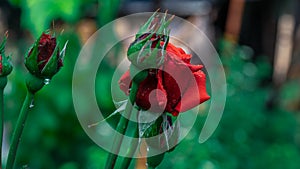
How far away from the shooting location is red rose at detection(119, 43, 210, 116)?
0.51 m

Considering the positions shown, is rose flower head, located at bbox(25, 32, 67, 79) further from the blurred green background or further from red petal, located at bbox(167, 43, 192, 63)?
the blurred green background

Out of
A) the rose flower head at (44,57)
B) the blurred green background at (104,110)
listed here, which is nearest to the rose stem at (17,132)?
the rose flower head at (44,57)

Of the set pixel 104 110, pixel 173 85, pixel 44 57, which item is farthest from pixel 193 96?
pixel 104 110

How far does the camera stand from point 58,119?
1.76m

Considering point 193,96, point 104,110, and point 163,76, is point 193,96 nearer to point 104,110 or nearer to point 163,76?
point 163,76

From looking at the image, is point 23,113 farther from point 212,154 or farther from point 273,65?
point 273,65

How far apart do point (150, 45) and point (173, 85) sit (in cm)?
4

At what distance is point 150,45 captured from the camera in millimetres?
492

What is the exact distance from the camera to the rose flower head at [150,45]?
491 millimetres

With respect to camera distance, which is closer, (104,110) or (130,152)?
(130,152)

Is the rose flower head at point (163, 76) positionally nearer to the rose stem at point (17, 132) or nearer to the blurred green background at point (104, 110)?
the rose stem at point (17, 132)

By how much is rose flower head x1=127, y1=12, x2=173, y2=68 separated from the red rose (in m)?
0.01

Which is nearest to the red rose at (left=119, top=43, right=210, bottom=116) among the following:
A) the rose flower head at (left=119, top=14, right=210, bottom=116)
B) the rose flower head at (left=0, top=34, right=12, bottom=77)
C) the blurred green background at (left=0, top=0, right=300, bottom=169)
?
the rose flower head at (left=119, top=14, right=210, bottom=116)

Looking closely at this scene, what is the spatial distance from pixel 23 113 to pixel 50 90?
1.20m
